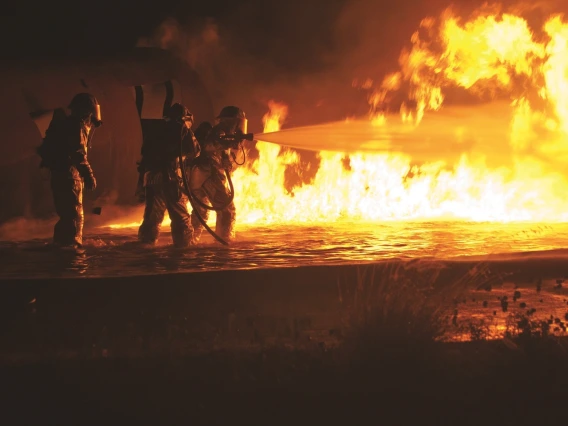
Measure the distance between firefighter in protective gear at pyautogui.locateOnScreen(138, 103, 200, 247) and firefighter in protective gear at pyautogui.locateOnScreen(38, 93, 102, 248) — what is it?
0.77m

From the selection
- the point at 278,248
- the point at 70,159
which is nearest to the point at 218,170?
the point at 278,248

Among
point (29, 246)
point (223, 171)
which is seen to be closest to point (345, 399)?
point (223, 171)

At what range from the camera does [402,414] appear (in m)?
3.77

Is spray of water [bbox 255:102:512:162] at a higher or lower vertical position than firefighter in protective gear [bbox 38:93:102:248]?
higher

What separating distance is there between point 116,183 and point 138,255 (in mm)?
3007

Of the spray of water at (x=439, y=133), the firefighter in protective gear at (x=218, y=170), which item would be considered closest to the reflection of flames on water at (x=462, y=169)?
the spray of water at (x=439, y=133)

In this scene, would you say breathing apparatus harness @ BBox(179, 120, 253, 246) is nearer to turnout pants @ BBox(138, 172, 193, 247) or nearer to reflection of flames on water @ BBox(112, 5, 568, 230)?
turnout pants @ BBox(138, 172, 193, 247)

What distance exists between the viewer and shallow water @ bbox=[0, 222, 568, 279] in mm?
7638

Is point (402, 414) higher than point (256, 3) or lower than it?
lower

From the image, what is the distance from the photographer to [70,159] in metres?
8.83

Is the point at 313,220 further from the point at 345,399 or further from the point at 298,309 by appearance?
the point at 345,399

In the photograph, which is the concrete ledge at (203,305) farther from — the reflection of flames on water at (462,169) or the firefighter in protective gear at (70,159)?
the reflection of flames on water at (462,169)

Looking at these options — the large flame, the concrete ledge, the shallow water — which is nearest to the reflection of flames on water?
the large flame

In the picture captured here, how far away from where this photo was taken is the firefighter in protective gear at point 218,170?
963 cm
